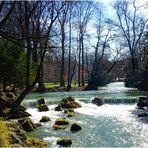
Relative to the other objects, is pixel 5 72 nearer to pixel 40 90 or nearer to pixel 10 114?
pixel 10 114

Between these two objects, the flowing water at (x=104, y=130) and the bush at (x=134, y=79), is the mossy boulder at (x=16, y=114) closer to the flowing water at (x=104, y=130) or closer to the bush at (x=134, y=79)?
the flowing water at (x=104, y=130)

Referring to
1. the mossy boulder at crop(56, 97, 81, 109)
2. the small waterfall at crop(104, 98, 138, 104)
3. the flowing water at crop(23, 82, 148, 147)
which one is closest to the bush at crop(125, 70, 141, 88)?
the small waterfall at crop(104, 98, 138, 104)

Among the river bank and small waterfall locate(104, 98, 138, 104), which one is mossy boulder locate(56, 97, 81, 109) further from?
small waterfall locate(104, 98, 138, 104)

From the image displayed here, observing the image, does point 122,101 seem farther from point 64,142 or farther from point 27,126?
point 64,142

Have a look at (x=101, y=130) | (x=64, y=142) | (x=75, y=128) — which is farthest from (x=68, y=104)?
(x=64, y=142)

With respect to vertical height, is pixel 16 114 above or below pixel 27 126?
above

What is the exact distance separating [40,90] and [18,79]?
1149 cm

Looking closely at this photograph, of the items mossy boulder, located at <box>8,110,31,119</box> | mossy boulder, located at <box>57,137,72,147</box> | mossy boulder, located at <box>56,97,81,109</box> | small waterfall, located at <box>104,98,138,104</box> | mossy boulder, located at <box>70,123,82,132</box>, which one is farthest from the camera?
small waterfall, located at <box>104,98,138,104</box>

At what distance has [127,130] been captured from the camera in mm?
14242

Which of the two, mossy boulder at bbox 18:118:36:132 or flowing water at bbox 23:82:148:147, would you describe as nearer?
flowing water at bbox 23:82:148:147

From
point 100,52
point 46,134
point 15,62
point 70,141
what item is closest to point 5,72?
point 15,62

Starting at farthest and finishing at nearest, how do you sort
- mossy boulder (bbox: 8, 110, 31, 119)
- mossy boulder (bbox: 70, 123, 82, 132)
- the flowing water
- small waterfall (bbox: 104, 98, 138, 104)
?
small waterfall (bbox: 104, 98, 138, 104), mossy boulder (bbox: 8, 110, 31, 119), mossy boulder (bbox: 70, 123, 82, 132), the flowing water

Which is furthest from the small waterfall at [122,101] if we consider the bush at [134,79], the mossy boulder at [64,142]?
the bush at [134,79]

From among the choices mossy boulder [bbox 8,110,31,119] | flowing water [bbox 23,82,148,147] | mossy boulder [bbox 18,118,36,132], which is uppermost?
mossy boulder [bbox 8,110,31,119]
